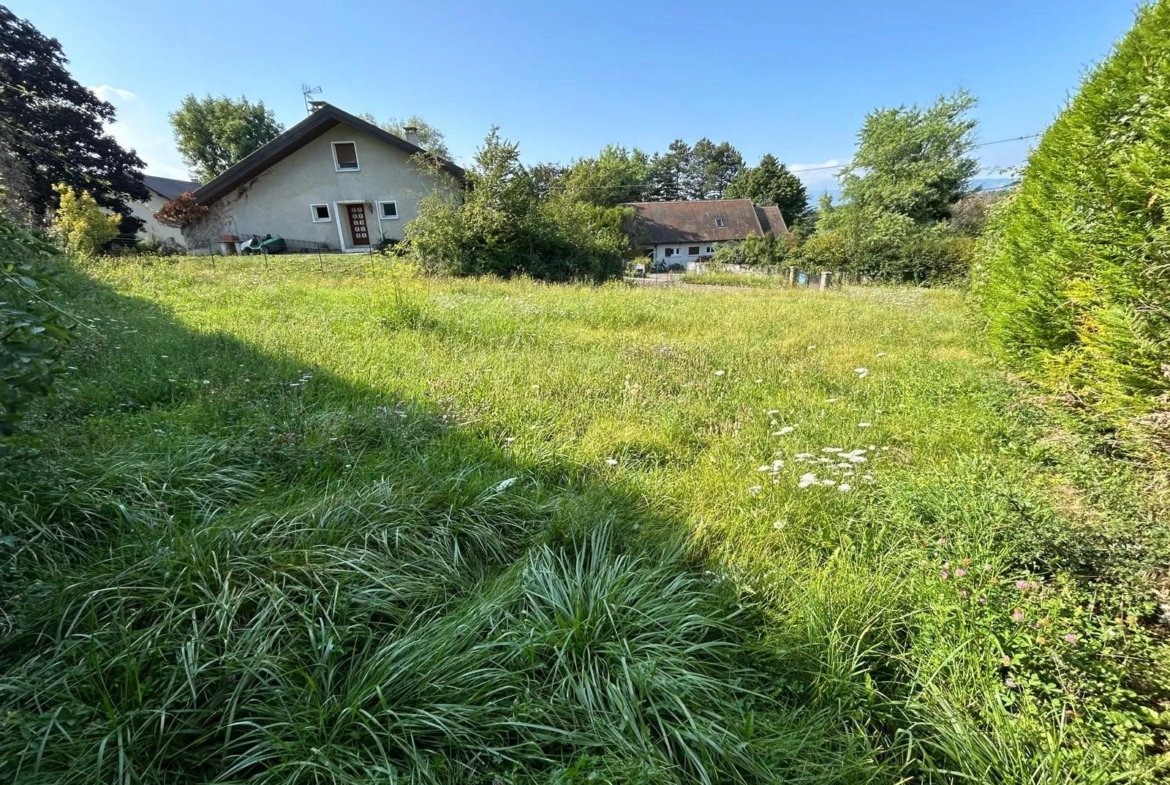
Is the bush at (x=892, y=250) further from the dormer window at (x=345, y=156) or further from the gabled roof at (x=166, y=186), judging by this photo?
the gabled roof at (x=166, y=186)

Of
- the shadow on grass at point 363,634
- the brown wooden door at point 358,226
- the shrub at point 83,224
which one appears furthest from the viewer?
the brown wooden door at point 358,226

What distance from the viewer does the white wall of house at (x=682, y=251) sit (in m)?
35.8

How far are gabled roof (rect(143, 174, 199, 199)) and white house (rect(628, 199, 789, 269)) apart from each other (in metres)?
30.6

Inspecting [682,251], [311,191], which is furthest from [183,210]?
[682,251]

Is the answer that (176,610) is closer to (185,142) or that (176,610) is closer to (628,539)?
(628,539)

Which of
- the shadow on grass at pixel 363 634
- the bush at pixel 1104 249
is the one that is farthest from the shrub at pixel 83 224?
the bush at pixel 1104 249

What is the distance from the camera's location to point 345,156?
62.5 feet

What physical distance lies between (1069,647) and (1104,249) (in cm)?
299

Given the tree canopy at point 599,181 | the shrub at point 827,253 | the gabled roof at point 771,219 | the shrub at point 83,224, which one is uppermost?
the tree canopy at point 599,181

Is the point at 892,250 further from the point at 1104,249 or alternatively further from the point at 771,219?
the point at 771,219

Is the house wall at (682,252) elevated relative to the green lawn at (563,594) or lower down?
elevated

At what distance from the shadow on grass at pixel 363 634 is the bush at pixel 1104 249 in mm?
2836

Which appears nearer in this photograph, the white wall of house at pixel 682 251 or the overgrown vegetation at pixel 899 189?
the overgrown vegetation at pixel 899 189

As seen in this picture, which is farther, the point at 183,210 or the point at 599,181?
the point at 599,181
